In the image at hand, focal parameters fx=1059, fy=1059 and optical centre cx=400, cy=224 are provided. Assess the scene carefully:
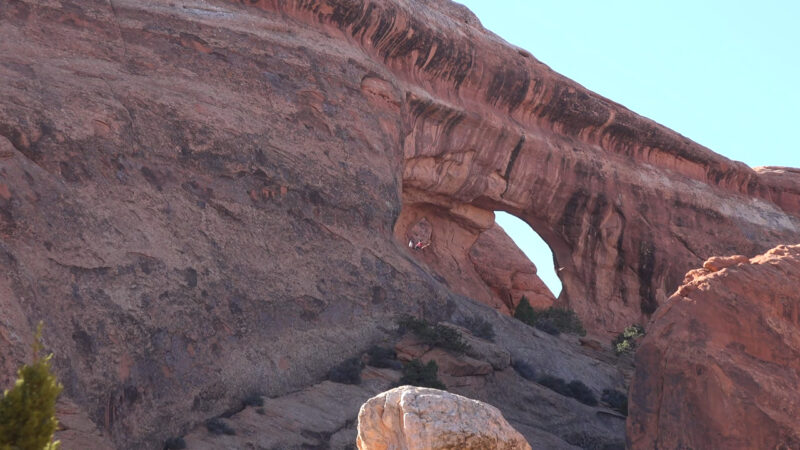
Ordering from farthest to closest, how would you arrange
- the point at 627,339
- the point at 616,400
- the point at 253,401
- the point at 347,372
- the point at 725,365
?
the point at 627,339, the point at 616,400, the point at 347,372, the point at 253,401, the point at 725,365

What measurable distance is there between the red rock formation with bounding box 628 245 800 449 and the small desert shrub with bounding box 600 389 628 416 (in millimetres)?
7367

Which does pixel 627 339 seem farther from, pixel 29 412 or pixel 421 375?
pixel 29 412

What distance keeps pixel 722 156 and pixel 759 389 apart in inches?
1040

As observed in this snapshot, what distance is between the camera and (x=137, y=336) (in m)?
17.5

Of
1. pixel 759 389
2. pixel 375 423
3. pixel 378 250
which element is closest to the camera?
pixel 375 423

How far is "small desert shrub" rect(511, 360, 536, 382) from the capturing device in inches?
967

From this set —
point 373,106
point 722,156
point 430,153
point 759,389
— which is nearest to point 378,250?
point 373,106

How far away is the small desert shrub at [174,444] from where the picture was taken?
16.5m

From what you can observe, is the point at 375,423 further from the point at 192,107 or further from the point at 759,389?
the point at 192,107

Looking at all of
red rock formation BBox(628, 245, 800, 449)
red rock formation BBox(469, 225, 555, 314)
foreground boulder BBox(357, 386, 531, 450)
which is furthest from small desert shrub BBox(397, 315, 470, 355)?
red rock formation BBox(469, 225, 555, 314)

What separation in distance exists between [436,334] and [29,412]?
557 inches

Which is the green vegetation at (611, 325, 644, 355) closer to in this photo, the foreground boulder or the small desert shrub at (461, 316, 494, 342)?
the small desert shrub at (461, 316, 494, 342)

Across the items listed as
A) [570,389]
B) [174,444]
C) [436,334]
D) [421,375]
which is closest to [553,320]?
[570,389]

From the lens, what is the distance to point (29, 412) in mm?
9617
